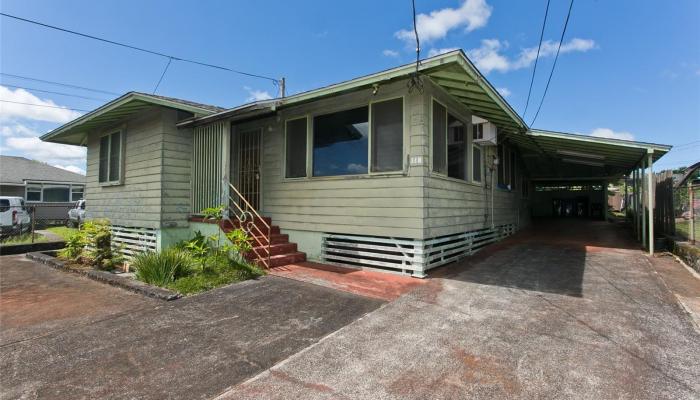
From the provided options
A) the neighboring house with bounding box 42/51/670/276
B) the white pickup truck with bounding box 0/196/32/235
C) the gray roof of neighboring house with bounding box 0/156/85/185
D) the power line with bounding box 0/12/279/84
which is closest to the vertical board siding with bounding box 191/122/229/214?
the neighboring house with bounding box 42/51/670/276

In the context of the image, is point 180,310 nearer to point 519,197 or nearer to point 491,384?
point 491,384

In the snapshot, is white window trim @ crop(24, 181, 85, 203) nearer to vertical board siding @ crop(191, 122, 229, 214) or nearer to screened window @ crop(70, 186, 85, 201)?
screened window @ crop(70, 186, 85, 201)

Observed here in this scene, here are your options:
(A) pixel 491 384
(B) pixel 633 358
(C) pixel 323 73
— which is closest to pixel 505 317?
(B) pixel 633 358

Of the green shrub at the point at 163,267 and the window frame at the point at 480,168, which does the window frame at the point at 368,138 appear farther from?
the window frame at the point at 480,168

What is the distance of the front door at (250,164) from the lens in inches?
324

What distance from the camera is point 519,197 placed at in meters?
13.2

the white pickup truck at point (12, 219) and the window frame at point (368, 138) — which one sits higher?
the window frame at point (368, 138)

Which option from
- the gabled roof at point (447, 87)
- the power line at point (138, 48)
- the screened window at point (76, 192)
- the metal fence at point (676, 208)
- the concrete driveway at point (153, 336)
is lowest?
the concrete driveway at point (153, 336)

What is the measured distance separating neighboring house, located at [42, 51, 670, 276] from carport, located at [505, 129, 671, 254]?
97 mm

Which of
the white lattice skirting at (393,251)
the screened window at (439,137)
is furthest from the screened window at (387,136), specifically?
the white lattice skirting at (393,251)

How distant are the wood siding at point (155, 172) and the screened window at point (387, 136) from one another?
15.3ft

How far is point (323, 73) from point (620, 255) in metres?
12.5

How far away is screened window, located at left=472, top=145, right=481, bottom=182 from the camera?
26.6 ft

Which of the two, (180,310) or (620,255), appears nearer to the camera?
(180,310)
